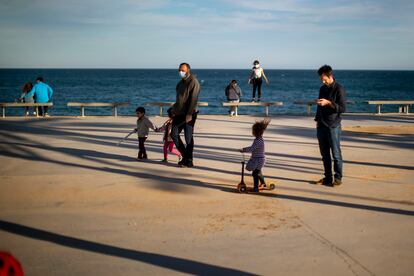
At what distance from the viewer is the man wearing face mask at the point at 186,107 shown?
9141mm

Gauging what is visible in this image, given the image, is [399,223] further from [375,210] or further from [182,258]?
[182,258]

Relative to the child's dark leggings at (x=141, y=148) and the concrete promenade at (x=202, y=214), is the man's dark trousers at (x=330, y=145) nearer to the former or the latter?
the concrete promenade at (x=202, y=214)

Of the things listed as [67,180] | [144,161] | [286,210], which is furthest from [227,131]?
[286,210]

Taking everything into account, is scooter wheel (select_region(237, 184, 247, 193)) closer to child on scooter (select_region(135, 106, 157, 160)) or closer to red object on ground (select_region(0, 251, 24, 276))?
child on scooter (select_region(135, 106, 157, 160))

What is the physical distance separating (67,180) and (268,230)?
3929 millimetres

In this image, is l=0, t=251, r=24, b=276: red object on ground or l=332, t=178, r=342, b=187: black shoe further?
l=332, t=178, r=342, b=187: black shoe

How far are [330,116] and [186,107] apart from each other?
2.81 metres

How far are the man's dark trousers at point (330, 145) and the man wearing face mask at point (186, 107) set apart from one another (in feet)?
8.17

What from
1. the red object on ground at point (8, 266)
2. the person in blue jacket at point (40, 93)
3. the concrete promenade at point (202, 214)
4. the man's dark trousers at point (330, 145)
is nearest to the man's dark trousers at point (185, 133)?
the concrete promenade at point (202, 214)

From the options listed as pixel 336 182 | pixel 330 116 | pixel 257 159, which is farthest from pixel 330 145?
pixel 257 159

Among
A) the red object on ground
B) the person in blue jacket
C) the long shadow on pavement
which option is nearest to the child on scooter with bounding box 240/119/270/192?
the long shadow on pavement

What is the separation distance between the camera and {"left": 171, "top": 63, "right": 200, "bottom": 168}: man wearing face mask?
9.14 meters

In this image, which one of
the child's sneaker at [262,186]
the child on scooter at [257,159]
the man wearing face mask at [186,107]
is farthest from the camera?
the man wearing face mask at [186,107]

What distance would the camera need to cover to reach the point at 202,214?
20.7ft
